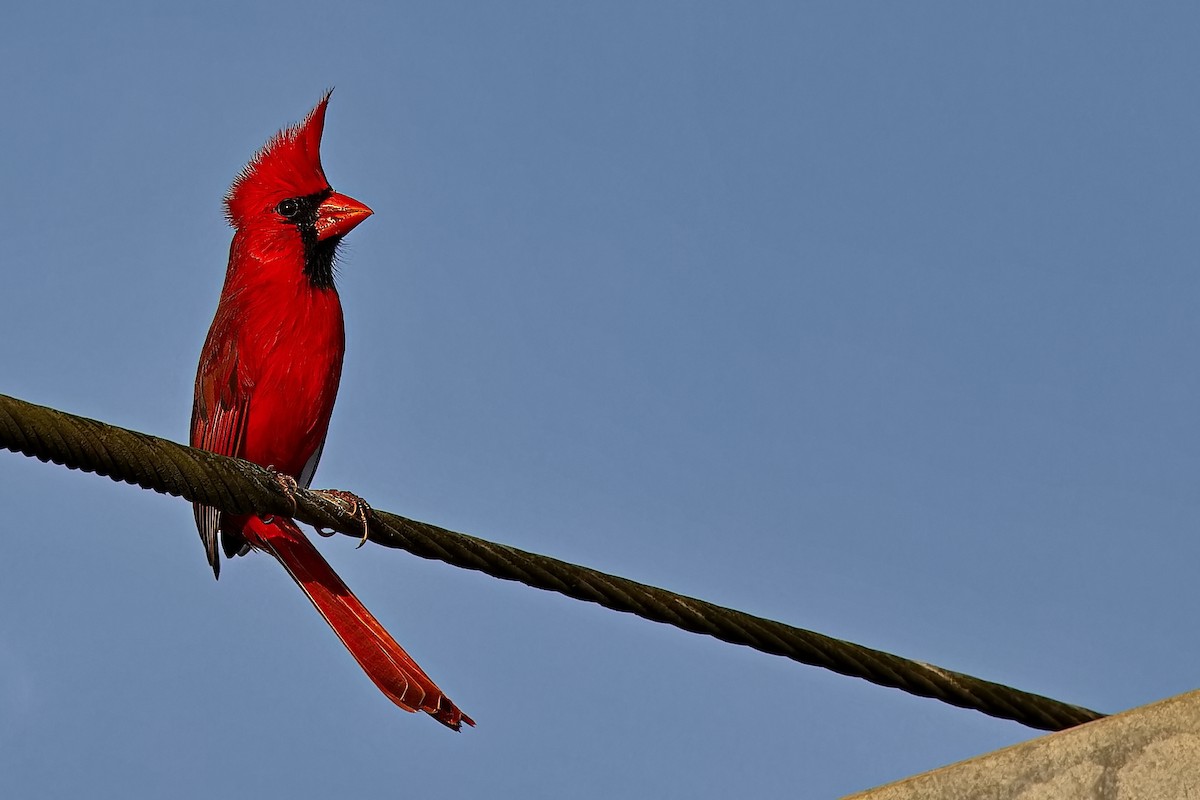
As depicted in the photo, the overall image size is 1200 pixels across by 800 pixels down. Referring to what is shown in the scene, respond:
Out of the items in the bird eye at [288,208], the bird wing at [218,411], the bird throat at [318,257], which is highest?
the bird eye at [288,208]

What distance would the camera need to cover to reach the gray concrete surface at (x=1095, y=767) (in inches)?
107

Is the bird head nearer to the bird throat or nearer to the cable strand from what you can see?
the bird throat

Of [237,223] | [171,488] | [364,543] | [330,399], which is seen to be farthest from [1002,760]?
[237,223]

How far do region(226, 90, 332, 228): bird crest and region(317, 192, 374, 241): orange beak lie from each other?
113mm

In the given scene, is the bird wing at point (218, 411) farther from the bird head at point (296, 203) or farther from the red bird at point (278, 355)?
the bird head at point (296, 203)

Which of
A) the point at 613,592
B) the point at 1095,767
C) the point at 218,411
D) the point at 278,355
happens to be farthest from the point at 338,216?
the point at 1095,767

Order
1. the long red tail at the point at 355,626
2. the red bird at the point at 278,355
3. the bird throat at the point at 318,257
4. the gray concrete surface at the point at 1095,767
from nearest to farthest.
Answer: the gray concrete surface at the point at 1095,767 < the long red tail at the point at 355,626 < the red bird at the point at 278,355 < the bird throat at the point at 318,257

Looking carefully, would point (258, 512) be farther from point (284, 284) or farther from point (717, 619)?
point (284, 284)

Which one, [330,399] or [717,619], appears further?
[330,399]

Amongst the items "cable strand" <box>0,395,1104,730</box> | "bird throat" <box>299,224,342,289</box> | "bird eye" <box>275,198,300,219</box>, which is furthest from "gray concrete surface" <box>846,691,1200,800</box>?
"bird eye" <box>275,198,300,219</box>

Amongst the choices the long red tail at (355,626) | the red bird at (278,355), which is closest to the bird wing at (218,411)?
the red bird at (278,355)

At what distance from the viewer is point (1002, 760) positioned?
282cm

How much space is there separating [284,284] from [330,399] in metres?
0.43

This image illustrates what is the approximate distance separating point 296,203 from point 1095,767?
3544 millimetres
